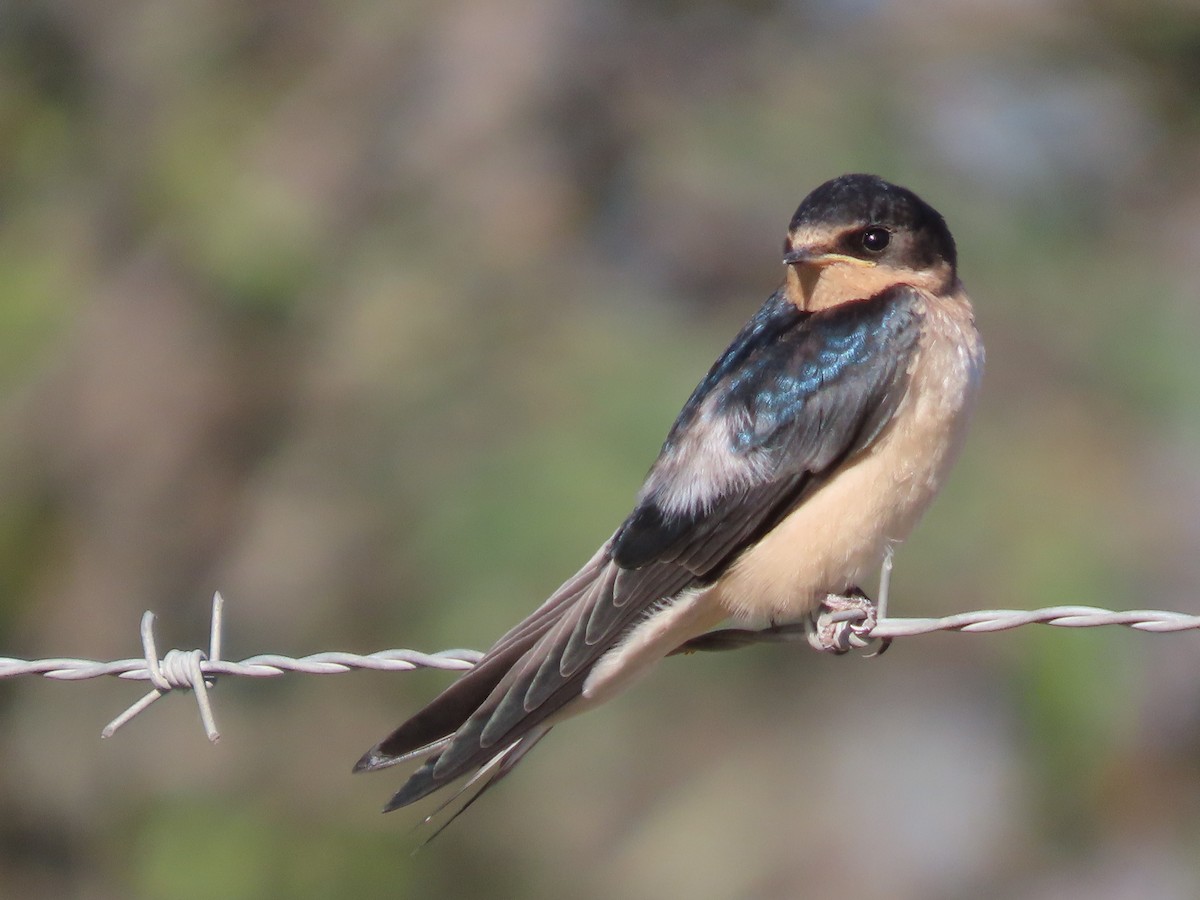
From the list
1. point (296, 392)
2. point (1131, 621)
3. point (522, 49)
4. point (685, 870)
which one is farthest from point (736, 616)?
point (522, 49)

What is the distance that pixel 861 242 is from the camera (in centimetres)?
360

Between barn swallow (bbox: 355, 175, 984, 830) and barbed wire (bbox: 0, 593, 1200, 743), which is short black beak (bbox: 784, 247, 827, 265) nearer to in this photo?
barn swallow (bbox: 355, 175, 984, 830)

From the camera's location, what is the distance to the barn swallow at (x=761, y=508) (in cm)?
312

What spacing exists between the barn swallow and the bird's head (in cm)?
9

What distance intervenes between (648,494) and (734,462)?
19cm

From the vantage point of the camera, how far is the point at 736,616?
3.31 metres

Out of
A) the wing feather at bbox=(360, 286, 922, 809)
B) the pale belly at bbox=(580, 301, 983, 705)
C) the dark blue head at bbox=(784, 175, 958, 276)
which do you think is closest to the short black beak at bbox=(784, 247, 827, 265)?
the dark blue head at bbox=(784, 175, 958, 276)

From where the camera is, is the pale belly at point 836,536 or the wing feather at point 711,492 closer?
the wing feather at point 711,492

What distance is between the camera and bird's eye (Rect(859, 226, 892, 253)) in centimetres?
361

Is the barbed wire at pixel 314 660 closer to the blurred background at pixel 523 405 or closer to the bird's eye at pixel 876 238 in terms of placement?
the bird's eye at pixel 876 238

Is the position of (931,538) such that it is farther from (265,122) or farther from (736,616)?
(265,122)

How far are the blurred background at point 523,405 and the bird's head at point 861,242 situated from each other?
164 centimetres

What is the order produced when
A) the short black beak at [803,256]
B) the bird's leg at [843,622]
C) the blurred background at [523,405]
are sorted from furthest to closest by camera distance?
1. the blurred background at [523,405]
2. the short black beak at [803,256]
3. the bird's leg at [843,622]

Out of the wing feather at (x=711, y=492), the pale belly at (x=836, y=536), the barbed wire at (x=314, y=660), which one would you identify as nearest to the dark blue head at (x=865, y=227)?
the wing feather at (x=711, y=492)
